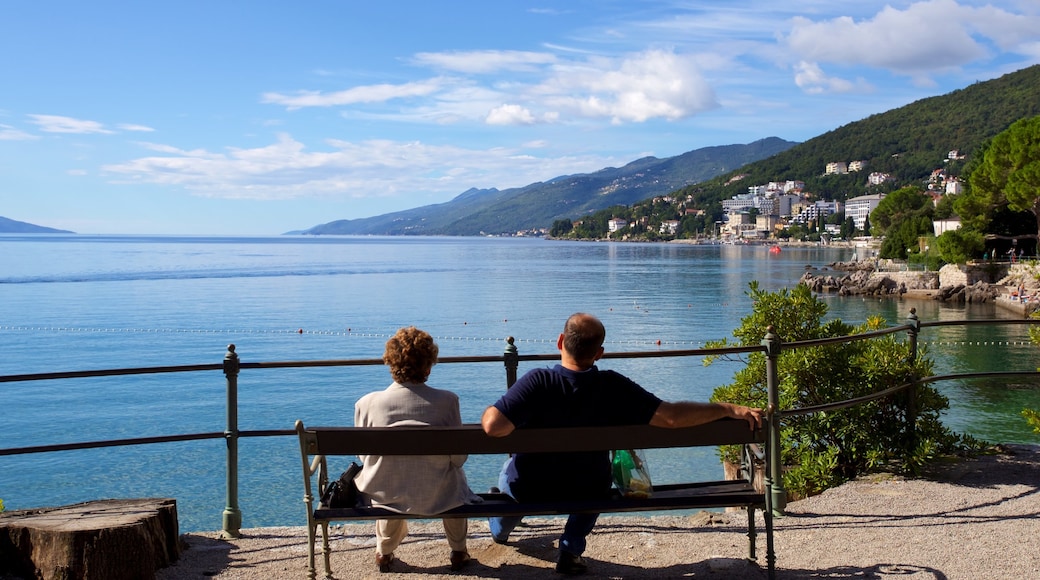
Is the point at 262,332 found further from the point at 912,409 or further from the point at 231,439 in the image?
the point at 912,409

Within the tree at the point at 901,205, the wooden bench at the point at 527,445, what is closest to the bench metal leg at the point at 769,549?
the wooden bench at the point at 527,445

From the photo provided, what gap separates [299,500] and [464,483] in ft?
34.6

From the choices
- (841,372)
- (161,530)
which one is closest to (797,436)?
(841,372)

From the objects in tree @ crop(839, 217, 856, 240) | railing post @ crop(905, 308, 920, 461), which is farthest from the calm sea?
tree @ crop(839, 217, 856, 240)

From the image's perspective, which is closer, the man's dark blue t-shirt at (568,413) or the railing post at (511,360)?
the man's dark blue t-shirt at (568,413)

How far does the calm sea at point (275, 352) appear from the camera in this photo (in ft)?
53.0

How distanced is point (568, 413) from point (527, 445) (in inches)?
11.0

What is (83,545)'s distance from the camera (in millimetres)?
4117

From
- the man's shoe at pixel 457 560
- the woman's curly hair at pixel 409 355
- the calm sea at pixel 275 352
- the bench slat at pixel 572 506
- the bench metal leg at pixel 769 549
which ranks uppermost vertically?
the woman's curly hair at pixel 409 355

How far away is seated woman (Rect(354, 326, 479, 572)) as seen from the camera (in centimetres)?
417

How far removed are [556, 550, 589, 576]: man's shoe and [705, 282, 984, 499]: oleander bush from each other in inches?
115

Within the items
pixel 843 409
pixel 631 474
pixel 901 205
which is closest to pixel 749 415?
pixel 631 474

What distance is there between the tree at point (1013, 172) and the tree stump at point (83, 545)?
63.3m

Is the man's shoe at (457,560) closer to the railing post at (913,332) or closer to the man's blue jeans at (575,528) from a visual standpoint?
the man's blue jeans at (575,528)
